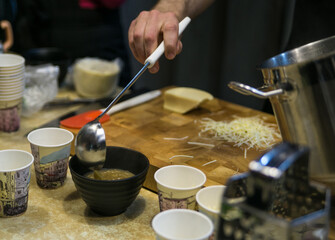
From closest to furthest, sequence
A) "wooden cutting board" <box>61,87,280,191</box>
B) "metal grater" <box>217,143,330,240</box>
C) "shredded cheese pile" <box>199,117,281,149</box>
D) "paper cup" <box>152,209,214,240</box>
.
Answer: "metal grater" <box>217,143,330,240</box>, "paper cup" <box>152,209,214,240</box>, "wooden cutting board" <box>61,87,280,191</box>, "shredded cheese pile" <box>199,117,281,149</box>

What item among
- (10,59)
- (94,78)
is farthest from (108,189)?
(94,78)

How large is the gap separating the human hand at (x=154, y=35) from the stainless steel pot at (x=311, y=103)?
0.43 metres

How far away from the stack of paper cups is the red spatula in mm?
199

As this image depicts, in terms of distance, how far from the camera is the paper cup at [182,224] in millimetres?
959

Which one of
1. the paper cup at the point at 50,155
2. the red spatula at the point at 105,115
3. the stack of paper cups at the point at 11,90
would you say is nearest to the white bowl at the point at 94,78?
the red spatula at the point at 105,115

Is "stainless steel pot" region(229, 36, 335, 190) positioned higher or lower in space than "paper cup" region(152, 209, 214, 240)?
higher

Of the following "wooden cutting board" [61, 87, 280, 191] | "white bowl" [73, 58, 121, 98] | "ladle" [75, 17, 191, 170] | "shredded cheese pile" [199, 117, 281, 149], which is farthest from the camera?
"white bowl" [73, 58, 121, 98]

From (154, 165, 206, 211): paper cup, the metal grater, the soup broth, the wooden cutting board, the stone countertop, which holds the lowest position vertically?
the stone countertop

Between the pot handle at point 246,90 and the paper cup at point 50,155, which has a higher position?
the pot handle at point 246,90

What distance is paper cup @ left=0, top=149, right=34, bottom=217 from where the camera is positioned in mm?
1118

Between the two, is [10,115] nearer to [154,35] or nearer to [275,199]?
[154,35]

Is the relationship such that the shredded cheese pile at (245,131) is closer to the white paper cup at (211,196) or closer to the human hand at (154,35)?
the human hand at (154,35)

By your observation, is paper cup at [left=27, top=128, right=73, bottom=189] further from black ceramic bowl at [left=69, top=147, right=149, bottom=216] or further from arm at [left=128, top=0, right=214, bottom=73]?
arm at [left=128, top=0, right=214, bottom=73]

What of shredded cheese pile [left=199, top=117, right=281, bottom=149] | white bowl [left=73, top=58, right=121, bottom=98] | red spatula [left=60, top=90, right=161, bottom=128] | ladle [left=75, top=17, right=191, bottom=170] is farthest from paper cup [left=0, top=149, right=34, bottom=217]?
white bowl [left=73, top=58, right=121, bottom=98]
